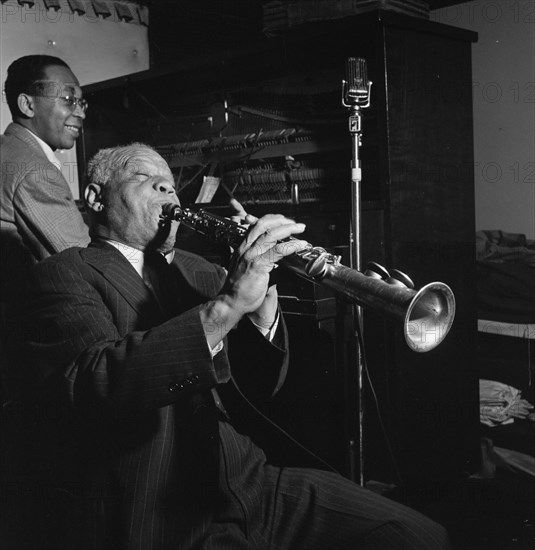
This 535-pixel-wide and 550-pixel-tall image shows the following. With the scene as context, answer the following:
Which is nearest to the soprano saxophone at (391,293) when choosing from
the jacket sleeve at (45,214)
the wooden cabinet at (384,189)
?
the wooden cabinet at (384,189)

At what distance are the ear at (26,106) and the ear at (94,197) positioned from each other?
1.06 metres

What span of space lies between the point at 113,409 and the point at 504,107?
361cm

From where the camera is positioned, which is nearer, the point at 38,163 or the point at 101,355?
the point at 101,355

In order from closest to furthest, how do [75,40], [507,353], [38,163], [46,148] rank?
[38,163]
[46,148]
[507,353]
[75,40]

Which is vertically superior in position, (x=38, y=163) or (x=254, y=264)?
(x=38, y=163)

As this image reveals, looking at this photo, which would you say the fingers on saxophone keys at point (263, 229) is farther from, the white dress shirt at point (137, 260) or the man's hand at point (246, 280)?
the white dress shirt at point (137, 260)

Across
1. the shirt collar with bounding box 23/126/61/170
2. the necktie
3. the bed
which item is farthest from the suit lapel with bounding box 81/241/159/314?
the bed

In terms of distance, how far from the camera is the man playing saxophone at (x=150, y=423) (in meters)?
1.38

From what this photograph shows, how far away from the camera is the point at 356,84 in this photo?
2.40m

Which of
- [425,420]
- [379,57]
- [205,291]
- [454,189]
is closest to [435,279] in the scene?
[454,189]

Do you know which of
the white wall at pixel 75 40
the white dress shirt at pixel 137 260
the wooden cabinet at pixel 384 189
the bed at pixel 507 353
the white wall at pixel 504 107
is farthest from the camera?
the white wall at pixel 75 40

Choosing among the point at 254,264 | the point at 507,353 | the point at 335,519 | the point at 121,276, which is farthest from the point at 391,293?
the point at 507,353

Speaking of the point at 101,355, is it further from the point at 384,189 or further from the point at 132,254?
the point at 384,189

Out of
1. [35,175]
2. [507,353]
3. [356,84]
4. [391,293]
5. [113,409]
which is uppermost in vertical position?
[356,84]
